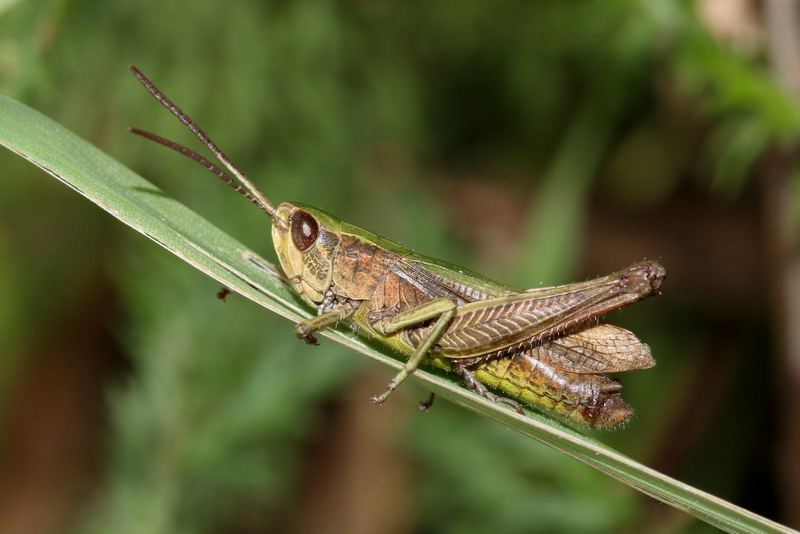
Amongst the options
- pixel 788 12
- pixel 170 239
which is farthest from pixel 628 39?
pixel 170 239

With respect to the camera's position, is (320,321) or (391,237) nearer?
(320,321)

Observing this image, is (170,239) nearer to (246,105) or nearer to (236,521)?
(246,105)

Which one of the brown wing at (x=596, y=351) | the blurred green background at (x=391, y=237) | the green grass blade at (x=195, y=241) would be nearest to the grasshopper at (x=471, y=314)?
the brown wing at (x=596, y=351)

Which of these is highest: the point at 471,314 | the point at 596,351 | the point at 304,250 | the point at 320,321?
the point at 596,351

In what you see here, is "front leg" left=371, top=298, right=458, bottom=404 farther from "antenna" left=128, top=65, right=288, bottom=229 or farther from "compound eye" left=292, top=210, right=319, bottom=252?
"antenna" left=128, top=65, right=288, bottom=229

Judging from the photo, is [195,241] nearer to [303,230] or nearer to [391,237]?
[303,230]

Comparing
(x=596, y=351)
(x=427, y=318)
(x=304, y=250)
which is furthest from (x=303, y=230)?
(x=596, y=351)

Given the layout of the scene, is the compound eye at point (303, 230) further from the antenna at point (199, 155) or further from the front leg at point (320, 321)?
the front leg at point (320, 321)
